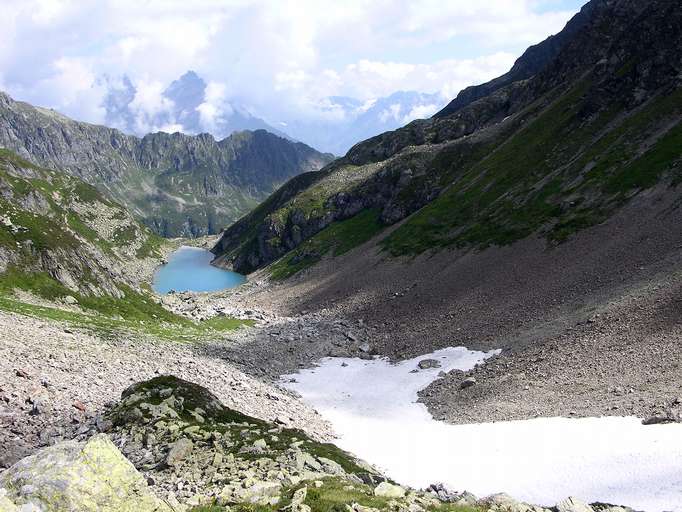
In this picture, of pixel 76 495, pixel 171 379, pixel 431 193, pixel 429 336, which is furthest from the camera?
pixel 431 193

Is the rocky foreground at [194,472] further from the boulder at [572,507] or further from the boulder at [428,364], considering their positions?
the boulder at [428,364]

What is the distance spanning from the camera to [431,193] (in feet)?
421

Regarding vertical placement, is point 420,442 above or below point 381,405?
below

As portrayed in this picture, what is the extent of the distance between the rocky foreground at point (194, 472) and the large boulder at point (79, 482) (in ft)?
0.08

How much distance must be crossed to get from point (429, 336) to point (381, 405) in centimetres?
1744

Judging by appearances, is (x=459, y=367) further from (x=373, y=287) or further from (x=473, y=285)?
(x=373, y=287)

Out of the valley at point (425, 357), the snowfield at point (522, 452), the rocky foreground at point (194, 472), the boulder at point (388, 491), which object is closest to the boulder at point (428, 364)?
the valley at point (425, 357)

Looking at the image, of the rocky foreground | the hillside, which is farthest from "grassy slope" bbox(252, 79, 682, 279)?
the rocky foreground

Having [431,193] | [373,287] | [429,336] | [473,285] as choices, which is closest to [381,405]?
[429,336]

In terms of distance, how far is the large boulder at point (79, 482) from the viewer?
11.4 metres

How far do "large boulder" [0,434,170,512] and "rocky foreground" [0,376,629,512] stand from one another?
0.08 feet

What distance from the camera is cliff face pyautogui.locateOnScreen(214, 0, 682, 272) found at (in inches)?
3061

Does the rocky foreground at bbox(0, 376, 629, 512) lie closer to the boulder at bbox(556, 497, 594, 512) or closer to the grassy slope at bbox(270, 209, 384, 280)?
the boulder at bbox(556, 497, 594, 512)

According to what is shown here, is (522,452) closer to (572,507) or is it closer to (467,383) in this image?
(572,507)
